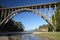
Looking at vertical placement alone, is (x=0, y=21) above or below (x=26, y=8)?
below

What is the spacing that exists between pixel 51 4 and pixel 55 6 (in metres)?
1.79

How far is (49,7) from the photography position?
5025 cm

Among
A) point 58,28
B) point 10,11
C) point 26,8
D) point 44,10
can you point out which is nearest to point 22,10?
point 26,8

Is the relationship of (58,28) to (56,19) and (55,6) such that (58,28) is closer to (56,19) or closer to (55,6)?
(56,19)

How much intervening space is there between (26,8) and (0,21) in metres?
16.9

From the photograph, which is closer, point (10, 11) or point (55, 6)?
point (55, 6)

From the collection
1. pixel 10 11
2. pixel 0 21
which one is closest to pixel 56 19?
pixel 10 11

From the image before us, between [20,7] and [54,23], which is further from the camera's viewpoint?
[20,7]

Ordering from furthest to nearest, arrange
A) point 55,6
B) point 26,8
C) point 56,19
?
point 26,8
point 56,19
point 55,6

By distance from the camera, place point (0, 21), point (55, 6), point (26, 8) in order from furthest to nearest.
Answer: point (0, 21)
point (26, 8)
point (55, 6)

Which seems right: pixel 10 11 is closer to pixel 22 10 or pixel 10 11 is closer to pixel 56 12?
pixel 22 10

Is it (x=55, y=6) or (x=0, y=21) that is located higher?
(x=55, y=6)

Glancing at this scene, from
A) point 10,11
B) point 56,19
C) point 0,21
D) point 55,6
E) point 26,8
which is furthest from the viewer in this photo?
point 0,21

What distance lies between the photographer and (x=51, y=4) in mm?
51000
